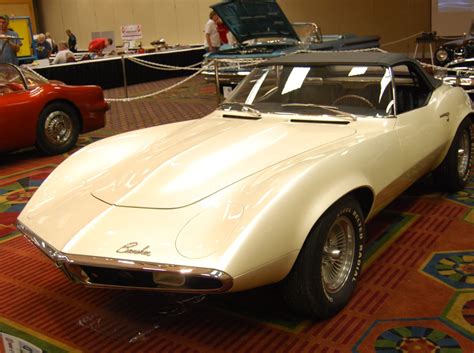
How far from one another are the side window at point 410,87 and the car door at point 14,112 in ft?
13.4

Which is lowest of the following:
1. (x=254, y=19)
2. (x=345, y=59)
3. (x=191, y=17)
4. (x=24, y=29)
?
(x=345, y=59)

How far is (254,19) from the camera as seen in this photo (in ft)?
29.7

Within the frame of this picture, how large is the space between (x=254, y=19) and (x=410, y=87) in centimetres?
528

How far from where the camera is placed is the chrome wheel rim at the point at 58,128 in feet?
21.6

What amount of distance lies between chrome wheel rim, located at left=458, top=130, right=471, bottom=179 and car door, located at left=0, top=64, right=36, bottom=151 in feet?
14.9

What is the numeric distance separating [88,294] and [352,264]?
1489 mm

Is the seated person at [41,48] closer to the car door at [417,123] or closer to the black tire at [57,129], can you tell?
the black tire at [57,129]

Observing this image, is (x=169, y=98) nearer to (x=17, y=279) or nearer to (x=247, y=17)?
Answer: (x=247, y=17)

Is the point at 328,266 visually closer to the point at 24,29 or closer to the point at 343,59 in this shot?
the point at 343,59

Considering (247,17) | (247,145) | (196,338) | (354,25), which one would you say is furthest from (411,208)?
(354,25)

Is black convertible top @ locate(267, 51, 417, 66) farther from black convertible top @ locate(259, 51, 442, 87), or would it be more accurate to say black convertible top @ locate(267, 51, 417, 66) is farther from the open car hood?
the open car hood

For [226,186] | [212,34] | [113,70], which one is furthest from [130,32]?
[226,186]

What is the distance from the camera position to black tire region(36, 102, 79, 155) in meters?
6.50

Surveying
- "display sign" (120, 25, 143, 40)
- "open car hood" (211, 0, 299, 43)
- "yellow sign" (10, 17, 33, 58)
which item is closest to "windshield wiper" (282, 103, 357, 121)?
"open car hood" (211, 0, 299, 43)
